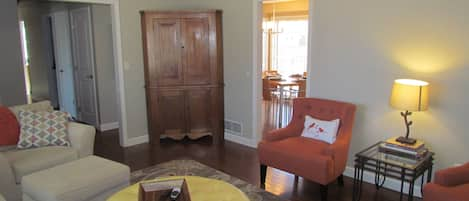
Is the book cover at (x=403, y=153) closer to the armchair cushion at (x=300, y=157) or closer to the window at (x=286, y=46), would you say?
the armchair cushion at (x=300, y=157)

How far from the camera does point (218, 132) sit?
522 cm

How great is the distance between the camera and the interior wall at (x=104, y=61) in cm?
575

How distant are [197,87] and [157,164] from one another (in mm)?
1327

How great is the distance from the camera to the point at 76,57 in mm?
6328

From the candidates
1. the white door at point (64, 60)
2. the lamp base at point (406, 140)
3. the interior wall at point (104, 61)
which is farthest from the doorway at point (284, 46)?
the lamp base at point (406, 140)

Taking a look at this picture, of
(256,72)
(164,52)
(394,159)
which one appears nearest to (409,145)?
(394,159)

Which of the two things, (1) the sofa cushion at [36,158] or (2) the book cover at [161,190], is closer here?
(2) the book cover at [161,190]

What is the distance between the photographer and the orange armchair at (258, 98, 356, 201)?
3169mm

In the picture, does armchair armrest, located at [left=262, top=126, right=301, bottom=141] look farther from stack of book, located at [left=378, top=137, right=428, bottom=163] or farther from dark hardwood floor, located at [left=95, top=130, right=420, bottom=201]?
stack of book, located at [left=378, top=137, right=428, bottom=163]

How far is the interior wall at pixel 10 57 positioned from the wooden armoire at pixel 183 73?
1.86 m

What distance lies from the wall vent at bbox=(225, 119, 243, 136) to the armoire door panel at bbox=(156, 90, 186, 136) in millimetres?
657

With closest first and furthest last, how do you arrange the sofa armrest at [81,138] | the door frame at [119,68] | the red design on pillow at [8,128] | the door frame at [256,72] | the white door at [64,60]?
the red design on pillow at [8,128] → the sofa armrest at [81,138] → the door frame at [256,72] → the door frame at [119,68] → the white door at [64,60]

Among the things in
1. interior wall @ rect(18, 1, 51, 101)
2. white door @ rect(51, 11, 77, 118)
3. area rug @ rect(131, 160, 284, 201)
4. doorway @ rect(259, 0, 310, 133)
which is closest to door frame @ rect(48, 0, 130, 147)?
area rug @ rect(131, 160, 284, 201)

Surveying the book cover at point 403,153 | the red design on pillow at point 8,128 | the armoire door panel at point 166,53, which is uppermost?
the armoire door panel at point 166,53
